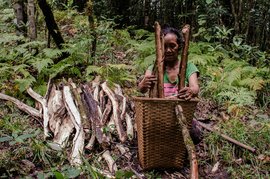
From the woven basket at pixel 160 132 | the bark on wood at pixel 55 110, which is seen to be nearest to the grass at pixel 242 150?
the woven basket at pixel 160 132

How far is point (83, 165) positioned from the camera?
324 centimetres

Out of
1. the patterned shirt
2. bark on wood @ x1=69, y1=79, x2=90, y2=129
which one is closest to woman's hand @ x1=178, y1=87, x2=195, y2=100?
the patterned shirt

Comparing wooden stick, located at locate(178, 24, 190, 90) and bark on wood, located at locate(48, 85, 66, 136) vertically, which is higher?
wooden stick, located at locate(178, 24, 190, 90)

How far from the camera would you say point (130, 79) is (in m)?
5.49

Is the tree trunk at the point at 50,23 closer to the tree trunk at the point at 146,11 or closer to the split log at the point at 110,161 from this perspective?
the split log at the point at 110,161

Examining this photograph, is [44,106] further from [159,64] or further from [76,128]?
[159,64]

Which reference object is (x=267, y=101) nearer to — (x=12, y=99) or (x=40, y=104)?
(x=40, y=104)

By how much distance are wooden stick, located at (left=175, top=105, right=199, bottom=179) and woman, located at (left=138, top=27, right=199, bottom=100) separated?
0.32 metres

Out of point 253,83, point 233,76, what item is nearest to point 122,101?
point 233,76

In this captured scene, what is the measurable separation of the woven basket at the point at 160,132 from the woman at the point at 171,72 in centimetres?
26

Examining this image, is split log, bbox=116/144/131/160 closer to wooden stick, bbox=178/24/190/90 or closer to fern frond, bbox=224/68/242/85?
wooden stick, bbox=178/24/190/90

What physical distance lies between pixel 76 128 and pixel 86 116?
28cm

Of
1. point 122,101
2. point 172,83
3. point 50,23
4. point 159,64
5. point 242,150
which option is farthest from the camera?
point 50,23

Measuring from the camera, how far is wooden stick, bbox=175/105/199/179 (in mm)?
2604
